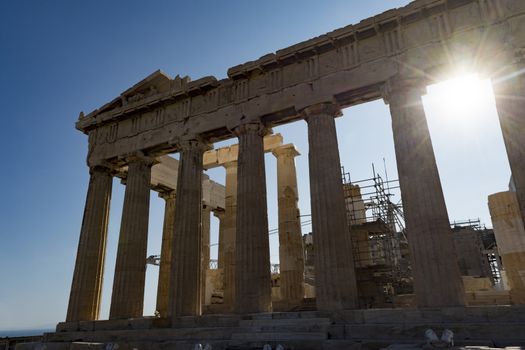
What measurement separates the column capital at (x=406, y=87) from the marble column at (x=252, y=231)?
574cm

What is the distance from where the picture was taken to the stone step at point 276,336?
1110cm

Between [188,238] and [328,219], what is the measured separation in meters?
6.56

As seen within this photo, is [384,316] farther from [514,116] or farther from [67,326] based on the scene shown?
[67,326]

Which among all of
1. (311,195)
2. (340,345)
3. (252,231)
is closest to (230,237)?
(252,231)

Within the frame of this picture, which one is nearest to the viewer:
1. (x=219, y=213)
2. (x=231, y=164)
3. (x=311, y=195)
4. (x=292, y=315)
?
(x=292, y=315)

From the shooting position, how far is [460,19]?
1456cm

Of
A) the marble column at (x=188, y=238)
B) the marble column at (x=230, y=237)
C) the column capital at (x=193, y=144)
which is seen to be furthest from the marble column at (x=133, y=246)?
the marble column at (x=230, y=237)

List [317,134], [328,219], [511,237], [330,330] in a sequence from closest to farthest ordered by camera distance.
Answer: [330,330], [328,219], [317,134], [511,237]

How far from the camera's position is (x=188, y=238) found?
17422mm

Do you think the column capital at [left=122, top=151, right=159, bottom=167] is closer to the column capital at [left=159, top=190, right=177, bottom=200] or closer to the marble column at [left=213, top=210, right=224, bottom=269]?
the column capital at [left=159, top=190, right=177, bottom=200]

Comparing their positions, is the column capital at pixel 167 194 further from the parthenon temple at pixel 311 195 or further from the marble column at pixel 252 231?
the marble column at pixel 252 231

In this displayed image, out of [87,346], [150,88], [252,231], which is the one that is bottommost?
[87,346]

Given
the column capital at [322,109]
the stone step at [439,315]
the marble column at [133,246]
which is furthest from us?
the marble column at [133,246]

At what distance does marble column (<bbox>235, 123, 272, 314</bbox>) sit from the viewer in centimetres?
1512
